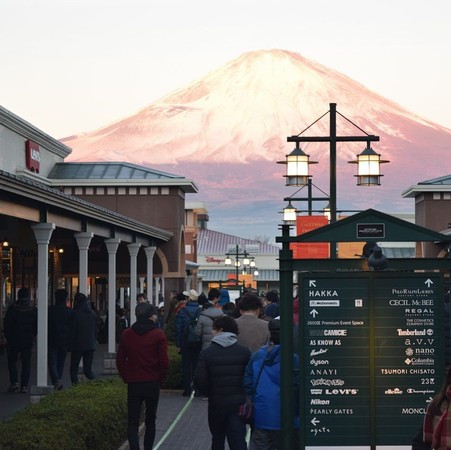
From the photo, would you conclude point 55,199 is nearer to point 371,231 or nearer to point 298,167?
point 298,167

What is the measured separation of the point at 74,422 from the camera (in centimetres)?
1288

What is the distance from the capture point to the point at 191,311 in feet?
72.6

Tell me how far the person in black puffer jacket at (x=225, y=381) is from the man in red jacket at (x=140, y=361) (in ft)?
6.21

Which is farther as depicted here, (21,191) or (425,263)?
(21,191)

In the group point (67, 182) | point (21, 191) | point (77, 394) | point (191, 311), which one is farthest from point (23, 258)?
point (77, 394)

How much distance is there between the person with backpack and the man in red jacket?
7400mm

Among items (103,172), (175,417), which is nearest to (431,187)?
(103,172)

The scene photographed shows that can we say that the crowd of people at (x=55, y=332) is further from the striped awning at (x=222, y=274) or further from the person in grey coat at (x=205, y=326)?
the striped awning at (x=222, y=274)

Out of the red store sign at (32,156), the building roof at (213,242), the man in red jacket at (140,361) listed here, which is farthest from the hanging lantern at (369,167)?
the building roof at (213,242)

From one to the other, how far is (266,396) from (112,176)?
138 ft

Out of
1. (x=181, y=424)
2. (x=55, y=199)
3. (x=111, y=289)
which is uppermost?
(x=55, y=199)

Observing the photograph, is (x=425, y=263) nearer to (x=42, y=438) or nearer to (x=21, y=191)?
(x=42, y=438)

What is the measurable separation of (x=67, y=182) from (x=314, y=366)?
4007cm

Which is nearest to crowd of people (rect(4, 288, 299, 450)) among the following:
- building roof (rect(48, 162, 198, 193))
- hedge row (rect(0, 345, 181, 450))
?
hedge row (rect(0, 345, 181, 450))
